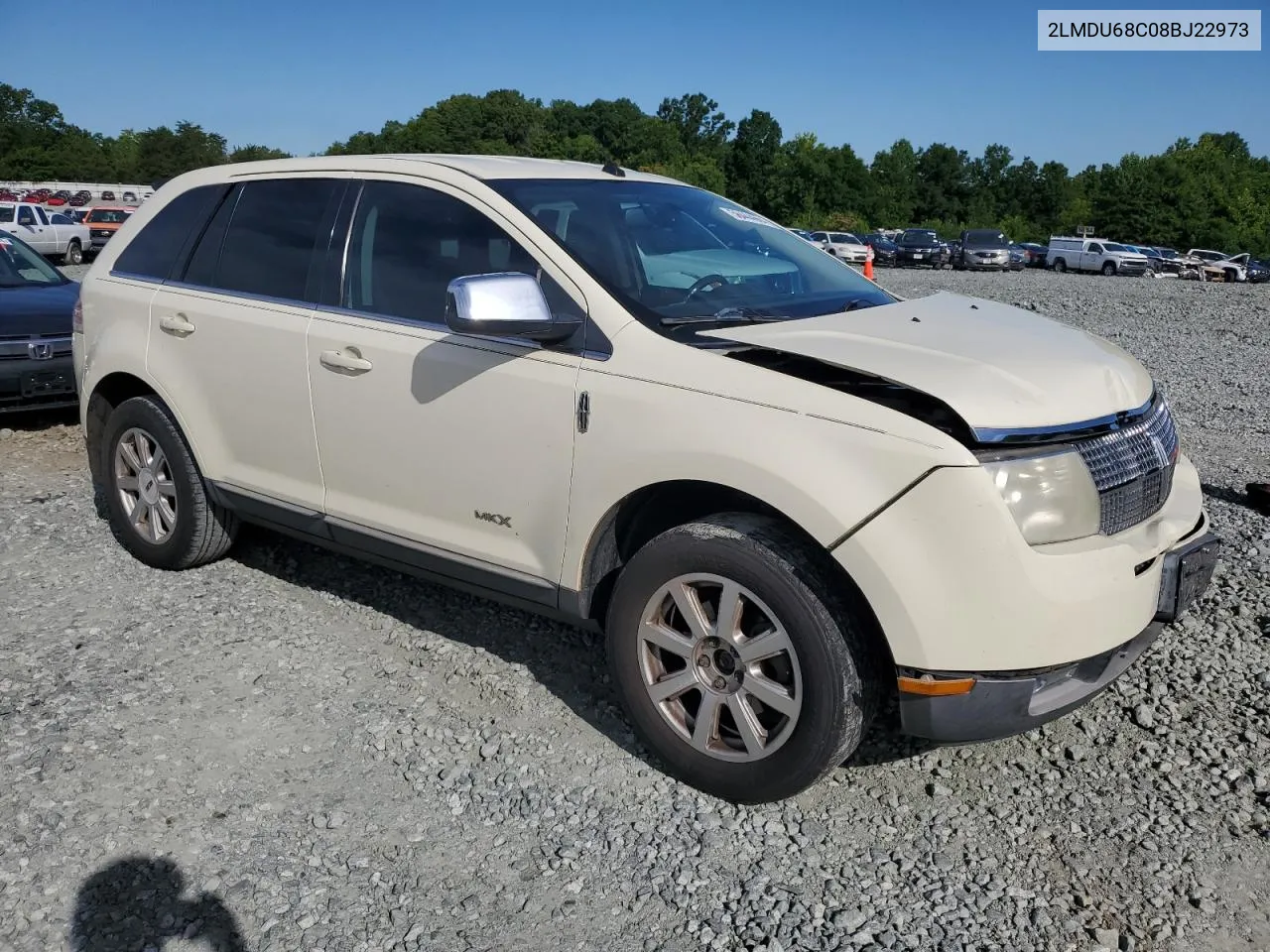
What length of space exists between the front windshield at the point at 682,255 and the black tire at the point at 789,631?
74 cm

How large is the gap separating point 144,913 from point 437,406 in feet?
5.68

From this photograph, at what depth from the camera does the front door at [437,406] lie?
137 inches

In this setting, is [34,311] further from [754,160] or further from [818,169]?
[754,160]

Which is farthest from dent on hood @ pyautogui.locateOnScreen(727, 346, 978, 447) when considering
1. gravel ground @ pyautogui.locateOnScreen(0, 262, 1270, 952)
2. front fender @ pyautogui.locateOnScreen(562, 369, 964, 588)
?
gravel ground @ pyautogui.locateOnScreen(0, 262, 1270, 952)

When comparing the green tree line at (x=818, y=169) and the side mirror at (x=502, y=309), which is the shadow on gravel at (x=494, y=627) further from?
the green tree line at (x=818, y=169)

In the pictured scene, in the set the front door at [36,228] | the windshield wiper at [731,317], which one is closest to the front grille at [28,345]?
the windshield wiper at [731,317]

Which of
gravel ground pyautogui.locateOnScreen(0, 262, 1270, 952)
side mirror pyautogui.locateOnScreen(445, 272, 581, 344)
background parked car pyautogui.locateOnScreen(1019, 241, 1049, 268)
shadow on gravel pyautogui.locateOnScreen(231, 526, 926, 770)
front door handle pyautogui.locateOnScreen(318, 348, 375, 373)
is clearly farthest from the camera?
background parked car pyautogui.locateOnScreen(1019, 241, 1049, 268)

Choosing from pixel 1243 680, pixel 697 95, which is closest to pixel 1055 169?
pixel 697 95

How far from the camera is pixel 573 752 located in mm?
3568

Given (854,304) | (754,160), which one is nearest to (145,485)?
(854,304)

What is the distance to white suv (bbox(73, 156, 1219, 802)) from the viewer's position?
2.81m

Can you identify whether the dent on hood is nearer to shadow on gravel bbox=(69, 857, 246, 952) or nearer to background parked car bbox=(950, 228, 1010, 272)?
shadow on gravel bbox=(69, 857, 246, 952)

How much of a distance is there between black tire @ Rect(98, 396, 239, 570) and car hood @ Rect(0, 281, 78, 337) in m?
3.32

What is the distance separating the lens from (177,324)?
182 inches
